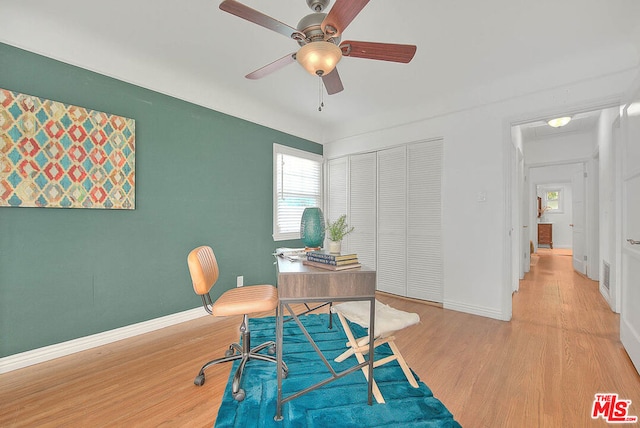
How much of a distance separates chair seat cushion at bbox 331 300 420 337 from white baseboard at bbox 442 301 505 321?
67.8 inches

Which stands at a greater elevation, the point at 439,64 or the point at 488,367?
the point at 439,64

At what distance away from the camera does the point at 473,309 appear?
3.22 meters

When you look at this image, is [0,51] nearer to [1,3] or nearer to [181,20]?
[1,3]

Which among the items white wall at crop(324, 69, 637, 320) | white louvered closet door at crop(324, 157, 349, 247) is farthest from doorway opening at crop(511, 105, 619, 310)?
white louvered closet door at crop(324, 157, 349, 247)

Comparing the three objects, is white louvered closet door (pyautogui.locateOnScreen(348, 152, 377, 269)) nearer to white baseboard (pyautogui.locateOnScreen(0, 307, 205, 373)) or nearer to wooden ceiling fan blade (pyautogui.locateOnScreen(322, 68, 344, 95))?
wooden ceiling fan blade (pyautogui.locateOnScreen(322, 68, 344, 95))

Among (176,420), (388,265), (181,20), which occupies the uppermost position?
(181,20)

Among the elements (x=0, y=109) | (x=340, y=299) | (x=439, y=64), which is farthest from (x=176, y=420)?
(x=439, y=64)

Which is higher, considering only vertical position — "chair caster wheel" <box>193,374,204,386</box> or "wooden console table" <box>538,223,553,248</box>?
"wooden console table" <box>538,223,553,248</box>

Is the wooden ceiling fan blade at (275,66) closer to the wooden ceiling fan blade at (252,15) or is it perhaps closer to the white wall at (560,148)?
the wooden ceiling fan blade at (252,15)

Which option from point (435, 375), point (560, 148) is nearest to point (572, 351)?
point (435, 375)

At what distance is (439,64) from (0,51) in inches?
141

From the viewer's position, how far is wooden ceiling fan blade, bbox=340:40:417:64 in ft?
5.51

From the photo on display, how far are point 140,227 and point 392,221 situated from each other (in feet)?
9.98

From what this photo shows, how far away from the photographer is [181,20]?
2.17m
